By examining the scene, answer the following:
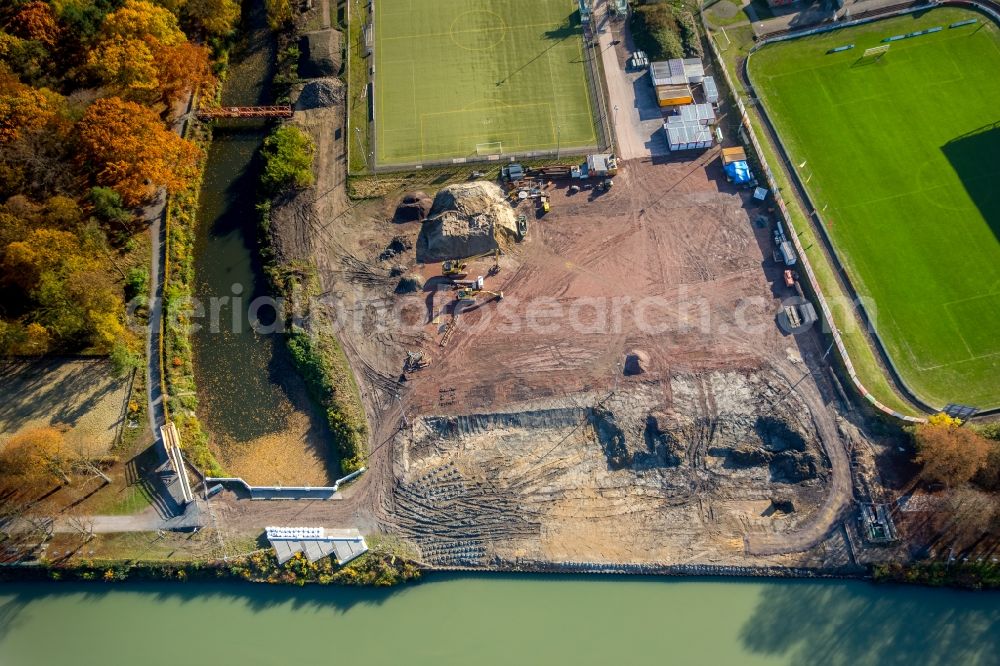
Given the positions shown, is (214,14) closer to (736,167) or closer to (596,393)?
(736,167)

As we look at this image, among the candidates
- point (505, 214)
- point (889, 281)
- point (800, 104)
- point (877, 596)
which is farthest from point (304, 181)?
point (877, 596)

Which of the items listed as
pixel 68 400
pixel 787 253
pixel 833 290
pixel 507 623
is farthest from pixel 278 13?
pixel 507 623

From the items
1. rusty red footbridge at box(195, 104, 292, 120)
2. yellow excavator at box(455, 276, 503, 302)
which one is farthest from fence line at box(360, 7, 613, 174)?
yellow excavator at box(455, 276, 503, 302)

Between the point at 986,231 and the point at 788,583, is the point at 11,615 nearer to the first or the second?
the point at 788,583

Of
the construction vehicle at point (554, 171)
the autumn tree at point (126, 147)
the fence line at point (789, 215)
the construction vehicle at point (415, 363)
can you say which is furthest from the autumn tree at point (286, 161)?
the fence line at point (789, 215)

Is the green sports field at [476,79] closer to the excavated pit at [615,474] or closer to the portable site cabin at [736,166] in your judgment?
the portable site cabin at [736,166]

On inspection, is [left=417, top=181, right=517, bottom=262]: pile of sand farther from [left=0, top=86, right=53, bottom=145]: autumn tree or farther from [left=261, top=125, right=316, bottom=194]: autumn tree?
[left=0, top=86, right=53, bottom=145]: autumn tree
